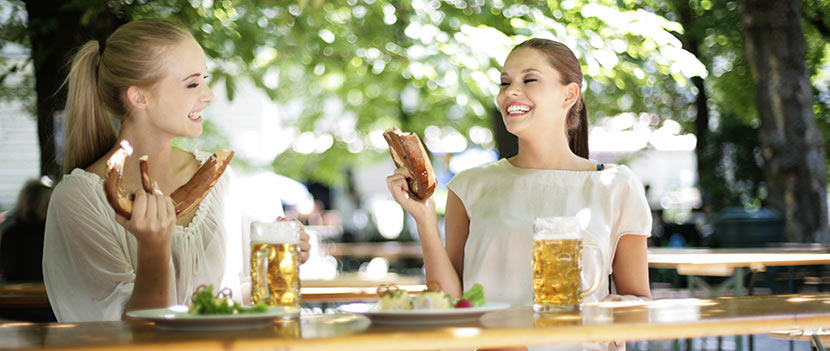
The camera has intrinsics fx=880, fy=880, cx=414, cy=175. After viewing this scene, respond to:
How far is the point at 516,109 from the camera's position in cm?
262

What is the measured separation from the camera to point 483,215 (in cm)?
276

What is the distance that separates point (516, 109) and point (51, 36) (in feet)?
10.7

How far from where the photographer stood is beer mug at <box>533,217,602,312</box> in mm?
2000

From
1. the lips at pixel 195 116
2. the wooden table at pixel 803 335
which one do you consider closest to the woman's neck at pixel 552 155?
the lips at pixel 195 116

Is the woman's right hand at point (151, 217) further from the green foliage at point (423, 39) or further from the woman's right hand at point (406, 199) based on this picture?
the green foliage at point (423, 39)

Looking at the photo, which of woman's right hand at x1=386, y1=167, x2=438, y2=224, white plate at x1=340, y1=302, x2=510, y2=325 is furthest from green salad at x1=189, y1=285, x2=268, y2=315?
woman's right hand at x1=386, y1=167, x2=438, y2=224

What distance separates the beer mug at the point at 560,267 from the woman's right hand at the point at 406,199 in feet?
1.33

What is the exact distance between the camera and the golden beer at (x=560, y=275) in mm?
2000

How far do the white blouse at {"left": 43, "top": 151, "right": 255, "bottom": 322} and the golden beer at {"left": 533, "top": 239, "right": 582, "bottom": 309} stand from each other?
105cm

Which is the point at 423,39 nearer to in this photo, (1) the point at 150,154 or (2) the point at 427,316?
(1) the point at 150,154

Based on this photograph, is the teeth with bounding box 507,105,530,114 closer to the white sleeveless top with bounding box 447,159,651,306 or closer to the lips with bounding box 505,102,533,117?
the lips with bounding box 505,102,533,117

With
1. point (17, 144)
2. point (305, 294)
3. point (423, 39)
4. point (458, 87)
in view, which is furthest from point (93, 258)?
point (17, 144)

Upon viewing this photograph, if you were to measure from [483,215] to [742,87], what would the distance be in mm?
10453

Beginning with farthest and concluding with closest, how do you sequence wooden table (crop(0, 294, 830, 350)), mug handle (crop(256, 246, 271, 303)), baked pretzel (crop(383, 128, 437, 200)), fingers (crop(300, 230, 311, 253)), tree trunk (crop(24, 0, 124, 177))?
tree trunk (crop(24, 0, 124, 177)) < fingers (crop(300, 230, 311, 253)) < baked pretzel (crop(383, 128, 437, 200)) < mug handle (crop(256, 246, 271, 303)) < wooden table (crop(0, 294, 830, 350))
